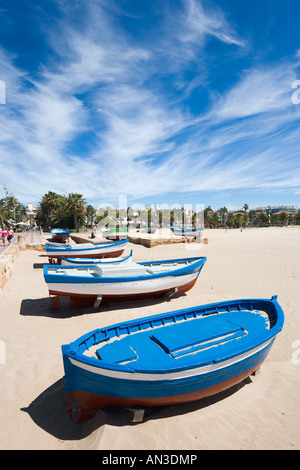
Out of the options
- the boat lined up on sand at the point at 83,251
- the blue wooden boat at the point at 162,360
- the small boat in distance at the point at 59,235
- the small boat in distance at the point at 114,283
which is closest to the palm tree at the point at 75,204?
the small boat in distance at the point at 59,235

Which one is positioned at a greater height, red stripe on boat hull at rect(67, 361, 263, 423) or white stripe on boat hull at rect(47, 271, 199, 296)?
white stripe on boat hull at rect(47, 271, 199, 296)

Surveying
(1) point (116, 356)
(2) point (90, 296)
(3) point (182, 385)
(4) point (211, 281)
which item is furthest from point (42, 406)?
(4) point (211, 281)

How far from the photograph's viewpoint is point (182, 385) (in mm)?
3814

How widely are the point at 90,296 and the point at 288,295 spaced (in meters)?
8.75

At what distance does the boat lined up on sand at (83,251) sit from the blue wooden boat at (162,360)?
11.1 metres

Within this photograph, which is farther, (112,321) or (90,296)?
(90,296)

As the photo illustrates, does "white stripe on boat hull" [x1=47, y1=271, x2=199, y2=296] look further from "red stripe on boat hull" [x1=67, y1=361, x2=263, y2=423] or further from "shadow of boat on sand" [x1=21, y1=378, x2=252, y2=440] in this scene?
"red stripe on boat hull" [x1=67, y1=361, x2=263, y2=423]

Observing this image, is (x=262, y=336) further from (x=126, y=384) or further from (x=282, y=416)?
(x=126, y=384)

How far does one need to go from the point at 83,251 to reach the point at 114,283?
805 cm

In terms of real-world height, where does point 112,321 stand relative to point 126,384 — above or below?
below

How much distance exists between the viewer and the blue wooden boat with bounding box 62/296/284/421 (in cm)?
362

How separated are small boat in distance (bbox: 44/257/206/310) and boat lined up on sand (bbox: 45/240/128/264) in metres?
5.75

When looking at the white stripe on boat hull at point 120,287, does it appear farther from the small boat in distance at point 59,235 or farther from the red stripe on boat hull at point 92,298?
the small boat in distance at point 59,235

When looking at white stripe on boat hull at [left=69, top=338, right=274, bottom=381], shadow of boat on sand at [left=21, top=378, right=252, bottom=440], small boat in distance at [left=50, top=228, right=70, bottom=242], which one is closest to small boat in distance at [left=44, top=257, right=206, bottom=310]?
shadow of boat on sand at [left=21, top=378, right=252, bottom=440]
